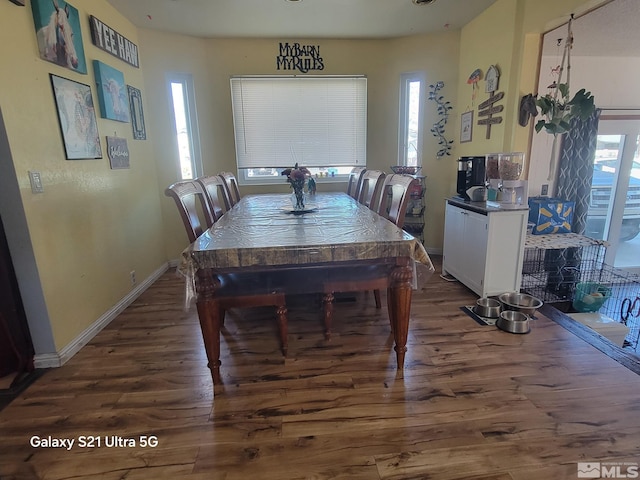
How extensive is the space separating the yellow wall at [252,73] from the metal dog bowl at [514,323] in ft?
6.33

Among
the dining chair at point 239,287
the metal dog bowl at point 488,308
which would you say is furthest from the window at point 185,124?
the metal dog bowl at point 488,308

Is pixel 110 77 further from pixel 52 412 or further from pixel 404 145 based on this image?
pixel 404 145

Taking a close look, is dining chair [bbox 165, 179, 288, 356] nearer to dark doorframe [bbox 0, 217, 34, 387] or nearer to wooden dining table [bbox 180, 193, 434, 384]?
wooden dining table [bbox 180, 193, 434, 384]

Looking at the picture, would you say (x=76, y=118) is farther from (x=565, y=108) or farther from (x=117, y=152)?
(x=565, y=108)

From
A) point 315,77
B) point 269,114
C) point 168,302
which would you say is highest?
point 315,77

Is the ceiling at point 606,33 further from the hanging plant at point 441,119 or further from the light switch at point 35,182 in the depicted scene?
the light switch at point 35,182

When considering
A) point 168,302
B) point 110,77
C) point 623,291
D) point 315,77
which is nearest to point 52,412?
point 168,302

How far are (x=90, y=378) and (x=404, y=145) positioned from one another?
A: 3.84 metres

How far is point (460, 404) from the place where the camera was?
1652 millimetres

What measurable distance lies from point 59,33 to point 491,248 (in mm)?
3482

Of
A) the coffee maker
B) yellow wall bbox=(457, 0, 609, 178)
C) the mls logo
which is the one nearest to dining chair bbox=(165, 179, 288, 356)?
the mls logo

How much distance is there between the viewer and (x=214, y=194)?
9.60 feet

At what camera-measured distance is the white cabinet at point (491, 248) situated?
264 centimetres

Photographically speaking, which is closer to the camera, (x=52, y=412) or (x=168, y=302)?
(x=52, y=412)
